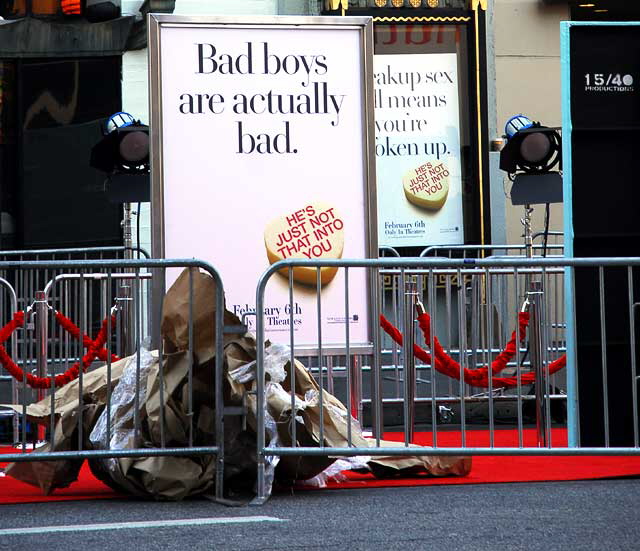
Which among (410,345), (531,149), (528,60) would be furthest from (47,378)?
(528,60)

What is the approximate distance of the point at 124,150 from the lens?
11617 mm

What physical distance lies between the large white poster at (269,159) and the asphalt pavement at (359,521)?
1798 mm

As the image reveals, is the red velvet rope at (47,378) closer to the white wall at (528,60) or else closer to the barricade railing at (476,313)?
the barricade railing at (476,313)

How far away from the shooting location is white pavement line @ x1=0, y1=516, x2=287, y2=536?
594cm

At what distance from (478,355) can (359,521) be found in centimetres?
473

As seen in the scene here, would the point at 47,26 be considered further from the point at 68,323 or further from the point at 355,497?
the point at 355,497

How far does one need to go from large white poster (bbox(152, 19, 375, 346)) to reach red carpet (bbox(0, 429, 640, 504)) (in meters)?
1.03

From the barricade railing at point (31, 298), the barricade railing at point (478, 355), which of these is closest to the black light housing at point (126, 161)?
the barricade railing at point (31, 298)

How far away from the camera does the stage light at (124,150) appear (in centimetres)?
1156

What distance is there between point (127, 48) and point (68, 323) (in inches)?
268

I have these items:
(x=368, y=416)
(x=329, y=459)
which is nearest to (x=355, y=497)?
(x=329, y=459)

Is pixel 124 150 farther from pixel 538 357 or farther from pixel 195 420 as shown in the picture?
pixel 195 420

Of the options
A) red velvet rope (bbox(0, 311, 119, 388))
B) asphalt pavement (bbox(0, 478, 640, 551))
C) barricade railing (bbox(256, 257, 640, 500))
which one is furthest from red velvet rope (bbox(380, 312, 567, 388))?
red velvet rope (bbox(0, 311, 119, 388))

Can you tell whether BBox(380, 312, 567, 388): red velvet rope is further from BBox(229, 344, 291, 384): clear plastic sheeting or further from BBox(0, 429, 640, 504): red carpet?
BBox(229, 344, 291, 384): clear plastic sheeting
